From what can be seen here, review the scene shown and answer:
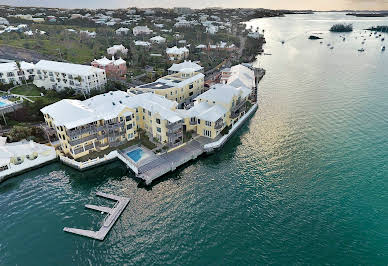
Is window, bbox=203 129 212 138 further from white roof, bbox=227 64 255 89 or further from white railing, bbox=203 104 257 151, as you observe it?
white roof, bbox=227 64 255 89

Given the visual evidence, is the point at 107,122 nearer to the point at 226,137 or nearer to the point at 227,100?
the point at 226,137

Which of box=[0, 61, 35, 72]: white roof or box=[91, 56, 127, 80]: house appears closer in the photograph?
box=[0, 61, 35, 72]: white roof

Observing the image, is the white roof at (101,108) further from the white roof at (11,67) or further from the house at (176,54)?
the house at (176,54)

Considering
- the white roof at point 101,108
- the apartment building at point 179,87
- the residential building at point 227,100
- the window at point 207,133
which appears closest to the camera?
the white roof at point 101,108

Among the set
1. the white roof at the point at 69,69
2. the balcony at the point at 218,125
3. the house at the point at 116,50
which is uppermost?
the white roof at the point at 69,69

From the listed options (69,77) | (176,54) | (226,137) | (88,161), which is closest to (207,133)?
(226,137)

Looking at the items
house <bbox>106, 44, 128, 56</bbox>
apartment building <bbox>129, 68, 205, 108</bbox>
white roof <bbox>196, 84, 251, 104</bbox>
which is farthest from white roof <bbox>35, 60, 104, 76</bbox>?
house <bbox>106, 44, 128, 56</bbox>

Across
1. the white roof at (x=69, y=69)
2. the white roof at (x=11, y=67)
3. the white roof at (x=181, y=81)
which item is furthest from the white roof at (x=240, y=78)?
the white roof at (x=11, y=67)
